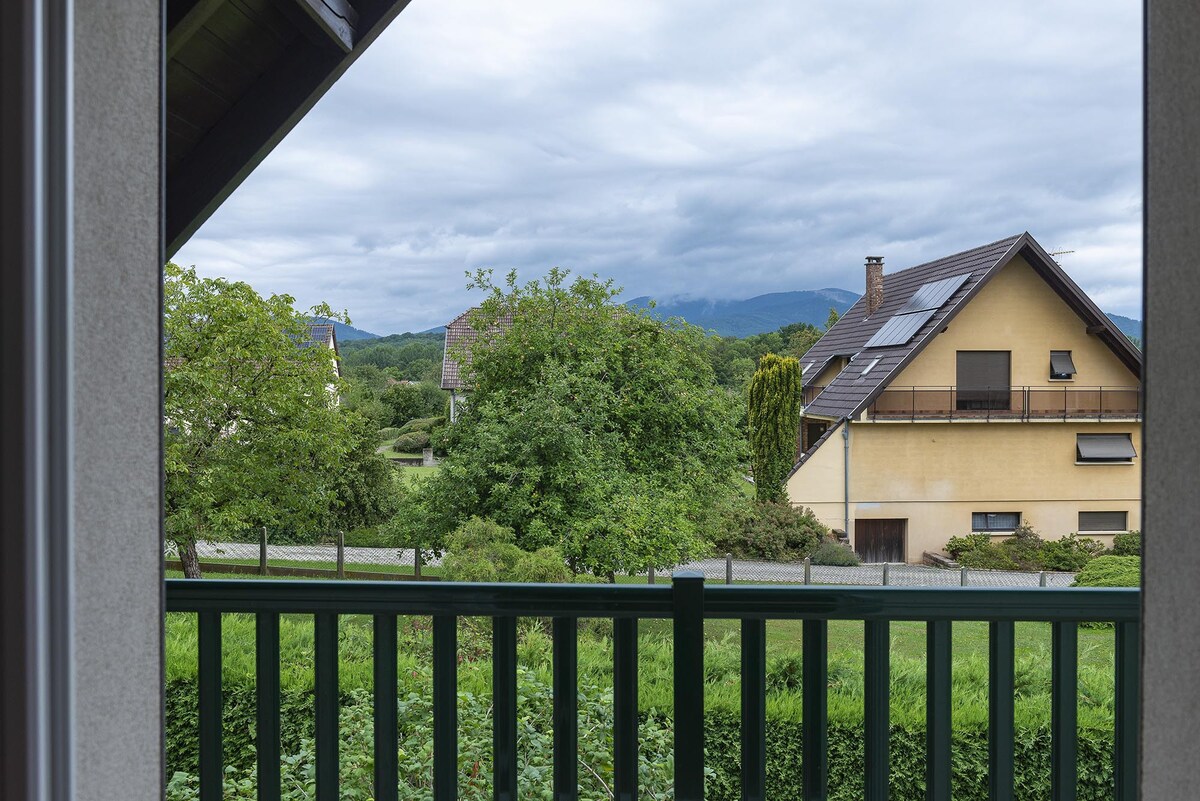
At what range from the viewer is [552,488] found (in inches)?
269

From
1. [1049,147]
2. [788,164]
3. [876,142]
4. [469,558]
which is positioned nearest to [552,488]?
[469,558]

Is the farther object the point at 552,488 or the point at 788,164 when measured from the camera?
the point at 788,164

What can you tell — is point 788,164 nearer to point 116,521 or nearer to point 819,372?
point 819,372

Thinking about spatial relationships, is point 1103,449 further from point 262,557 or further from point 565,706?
point 565,706

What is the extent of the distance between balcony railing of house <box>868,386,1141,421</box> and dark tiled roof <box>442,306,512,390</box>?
4969 millimetres

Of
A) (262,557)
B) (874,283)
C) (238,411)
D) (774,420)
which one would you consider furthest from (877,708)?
(874,283)

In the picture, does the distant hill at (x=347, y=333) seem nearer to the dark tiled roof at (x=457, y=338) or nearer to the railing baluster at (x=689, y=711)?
the dark tiled roof at (x=457, y=338)

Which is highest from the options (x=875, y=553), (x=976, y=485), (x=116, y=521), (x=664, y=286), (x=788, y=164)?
(x=788, y=164)

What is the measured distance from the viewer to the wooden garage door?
10.8 m

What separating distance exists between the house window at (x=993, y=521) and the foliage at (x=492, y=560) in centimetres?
764

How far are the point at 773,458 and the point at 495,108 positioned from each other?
437 inches

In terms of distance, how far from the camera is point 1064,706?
133cm

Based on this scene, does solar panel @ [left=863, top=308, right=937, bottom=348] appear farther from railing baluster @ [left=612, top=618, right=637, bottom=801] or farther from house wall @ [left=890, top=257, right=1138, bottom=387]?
railing baluster @ [left=612, top=618, right=637, bottom=801]

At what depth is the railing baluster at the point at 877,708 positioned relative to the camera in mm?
1339
